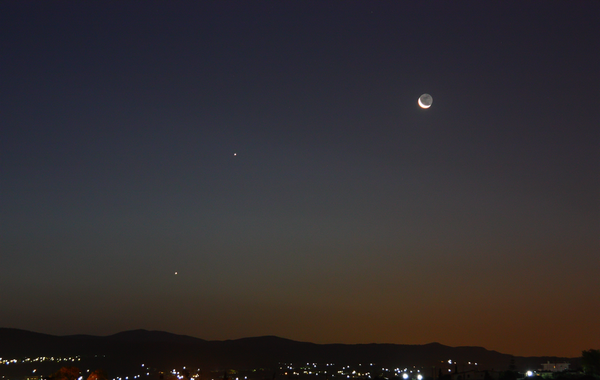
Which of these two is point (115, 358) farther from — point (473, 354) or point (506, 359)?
point (506, 359)

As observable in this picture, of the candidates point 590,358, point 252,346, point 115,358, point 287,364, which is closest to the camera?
point 590,358

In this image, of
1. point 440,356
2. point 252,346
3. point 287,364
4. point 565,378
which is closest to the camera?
point 565,378

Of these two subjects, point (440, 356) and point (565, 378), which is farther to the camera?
point (440, 356)

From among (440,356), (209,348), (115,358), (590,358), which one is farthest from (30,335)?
(590,358)

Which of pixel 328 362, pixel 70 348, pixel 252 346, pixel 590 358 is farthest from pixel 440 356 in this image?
pixel 590 358

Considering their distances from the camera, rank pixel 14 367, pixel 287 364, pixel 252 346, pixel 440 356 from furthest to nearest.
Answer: pixel 252 346 → pixel 440 356 → pixel 287 364 → pixel 14 367

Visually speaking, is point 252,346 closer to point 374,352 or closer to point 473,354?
point 374,352

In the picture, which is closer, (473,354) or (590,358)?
(590,358)

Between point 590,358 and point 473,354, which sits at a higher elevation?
point 473,354

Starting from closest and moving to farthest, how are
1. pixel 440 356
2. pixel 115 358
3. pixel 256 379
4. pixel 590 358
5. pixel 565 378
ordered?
1. pixel 565 378
2. pixel 590 358
3. pixel 256 379
4. pixel 115 358
5. pixel 440 356
